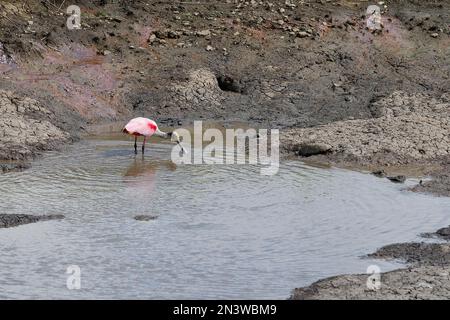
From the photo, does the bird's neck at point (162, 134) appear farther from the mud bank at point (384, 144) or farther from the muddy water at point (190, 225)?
the mud bank at point (384, 144)

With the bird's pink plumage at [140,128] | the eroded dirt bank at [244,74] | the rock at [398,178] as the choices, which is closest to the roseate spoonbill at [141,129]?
the bird's pink plumage at [140,128]

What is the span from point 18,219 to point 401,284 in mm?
5133

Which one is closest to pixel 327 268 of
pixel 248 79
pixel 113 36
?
pixel 248 79

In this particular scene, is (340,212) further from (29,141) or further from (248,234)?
(29,141)

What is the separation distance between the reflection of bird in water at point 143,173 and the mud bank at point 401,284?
4.64 meters

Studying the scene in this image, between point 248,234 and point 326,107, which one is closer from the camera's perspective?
point 248,234

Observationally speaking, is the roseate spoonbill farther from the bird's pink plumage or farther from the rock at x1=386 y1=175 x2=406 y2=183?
the rock at x1=386 y1=175 x2=406 y2=183

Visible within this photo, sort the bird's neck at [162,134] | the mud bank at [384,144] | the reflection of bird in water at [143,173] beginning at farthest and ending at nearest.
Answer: the bird's neck at [162,134] < the mud bank at [384,144] < the reflection of bird in water at [143,173]

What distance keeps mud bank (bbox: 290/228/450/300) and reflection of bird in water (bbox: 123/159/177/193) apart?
4635 mm

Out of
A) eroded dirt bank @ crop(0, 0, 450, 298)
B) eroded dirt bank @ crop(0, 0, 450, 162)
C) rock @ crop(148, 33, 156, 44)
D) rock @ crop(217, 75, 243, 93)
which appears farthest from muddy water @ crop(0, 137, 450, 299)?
rock @ crop(148, 33, 156, 44)

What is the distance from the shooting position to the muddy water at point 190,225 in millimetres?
10211

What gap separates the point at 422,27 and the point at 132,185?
11721mm

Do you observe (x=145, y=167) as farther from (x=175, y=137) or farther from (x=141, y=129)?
(x=175, y=137)
